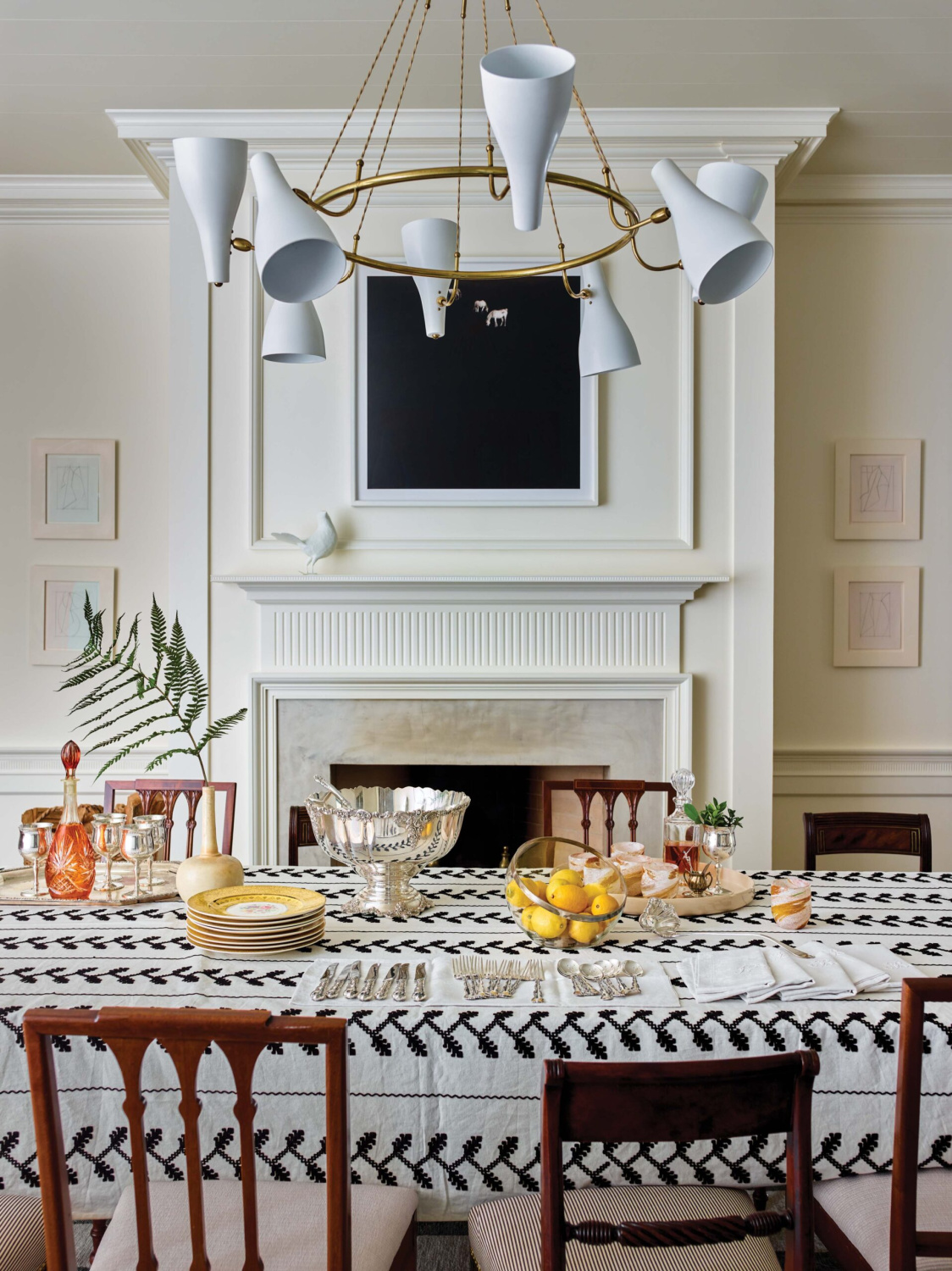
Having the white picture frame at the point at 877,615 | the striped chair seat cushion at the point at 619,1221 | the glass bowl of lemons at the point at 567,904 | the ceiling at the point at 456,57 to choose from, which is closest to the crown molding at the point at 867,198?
the ceiling at the point at 456,57

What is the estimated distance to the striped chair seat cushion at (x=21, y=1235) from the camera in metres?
1.21

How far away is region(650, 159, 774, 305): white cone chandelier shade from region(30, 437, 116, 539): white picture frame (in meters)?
2.71

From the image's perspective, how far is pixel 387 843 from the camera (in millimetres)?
1757

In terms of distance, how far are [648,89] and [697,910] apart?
2.54 meters

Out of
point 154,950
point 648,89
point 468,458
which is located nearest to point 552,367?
point 468,458

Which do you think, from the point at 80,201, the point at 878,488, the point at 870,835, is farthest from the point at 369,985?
the point at 80,201

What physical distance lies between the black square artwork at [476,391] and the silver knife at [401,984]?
2.01 metres

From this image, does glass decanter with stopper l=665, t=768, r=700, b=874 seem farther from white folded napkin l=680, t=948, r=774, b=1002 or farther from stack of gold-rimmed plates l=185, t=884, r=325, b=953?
stack of gold-rimmed plates l=185, t=884, r=325, b=953

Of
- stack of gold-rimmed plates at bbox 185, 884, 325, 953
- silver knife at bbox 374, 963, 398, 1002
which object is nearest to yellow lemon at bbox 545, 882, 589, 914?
silver knife at bbox 374, 963, 398, 1002

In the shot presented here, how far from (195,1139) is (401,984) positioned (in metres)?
0.48

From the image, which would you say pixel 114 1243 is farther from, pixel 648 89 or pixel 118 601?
pixel 648 89

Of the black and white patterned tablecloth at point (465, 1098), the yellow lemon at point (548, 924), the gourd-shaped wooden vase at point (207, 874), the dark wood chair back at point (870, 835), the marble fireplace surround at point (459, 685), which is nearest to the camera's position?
the black and white patterned tablecloth at point (465, 1098)

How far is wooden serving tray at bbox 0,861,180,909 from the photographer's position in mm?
1890

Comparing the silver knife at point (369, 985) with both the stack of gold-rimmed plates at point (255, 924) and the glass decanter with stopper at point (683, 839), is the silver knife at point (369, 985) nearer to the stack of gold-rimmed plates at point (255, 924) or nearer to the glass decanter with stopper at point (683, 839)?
the stack of gold-rimmed plates at point (255, 924)
